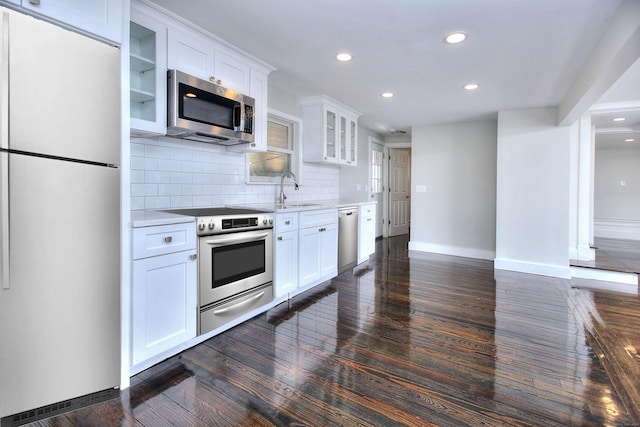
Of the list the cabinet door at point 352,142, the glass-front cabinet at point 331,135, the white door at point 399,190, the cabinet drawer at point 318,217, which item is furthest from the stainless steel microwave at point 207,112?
the white door at point 399,190

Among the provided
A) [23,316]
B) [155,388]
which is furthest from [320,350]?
[23,316]

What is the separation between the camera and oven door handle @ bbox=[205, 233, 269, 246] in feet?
7.77

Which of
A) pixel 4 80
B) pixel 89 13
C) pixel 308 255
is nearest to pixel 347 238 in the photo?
pixel 308 255

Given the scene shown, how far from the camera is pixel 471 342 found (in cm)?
246

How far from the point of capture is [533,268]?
469 cm

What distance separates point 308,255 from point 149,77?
6.86 ft

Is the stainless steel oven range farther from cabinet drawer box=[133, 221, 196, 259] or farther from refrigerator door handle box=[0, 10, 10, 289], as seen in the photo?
refrigerator door handle box=[0, 10, 10, 289]

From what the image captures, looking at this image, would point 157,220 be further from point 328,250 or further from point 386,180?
point 386,180

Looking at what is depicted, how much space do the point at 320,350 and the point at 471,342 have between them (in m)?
1.12

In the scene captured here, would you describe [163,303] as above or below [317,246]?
below

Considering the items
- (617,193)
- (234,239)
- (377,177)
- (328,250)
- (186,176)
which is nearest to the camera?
(234,239)

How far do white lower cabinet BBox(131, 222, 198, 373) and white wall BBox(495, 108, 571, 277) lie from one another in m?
4.42

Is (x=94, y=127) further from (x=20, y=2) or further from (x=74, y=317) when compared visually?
(x=74, y=317)

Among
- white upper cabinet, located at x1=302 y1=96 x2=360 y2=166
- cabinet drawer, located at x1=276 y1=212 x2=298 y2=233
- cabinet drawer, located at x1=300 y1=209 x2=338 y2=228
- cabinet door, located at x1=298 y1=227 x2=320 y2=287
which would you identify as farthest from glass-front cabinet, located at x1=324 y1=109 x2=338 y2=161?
cabinet drawer, located at x1=276 y1=212 x2=298 y2=233
